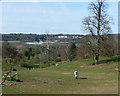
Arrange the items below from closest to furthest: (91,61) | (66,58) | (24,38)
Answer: (91,61), (66,58), (24,38)

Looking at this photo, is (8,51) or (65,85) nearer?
(65,85)

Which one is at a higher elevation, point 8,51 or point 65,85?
point 8,51

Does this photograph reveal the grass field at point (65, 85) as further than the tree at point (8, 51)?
No

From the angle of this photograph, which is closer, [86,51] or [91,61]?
[86,51]

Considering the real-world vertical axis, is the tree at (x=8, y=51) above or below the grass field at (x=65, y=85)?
above

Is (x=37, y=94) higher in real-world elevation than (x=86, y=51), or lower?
lower

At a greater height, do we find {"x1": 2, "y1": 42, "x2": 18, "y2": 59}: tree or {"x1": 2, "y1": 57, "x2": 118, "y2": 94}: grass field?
{"x1": 2, "y1": 42, "x2": 18, "y2": 59}: tree

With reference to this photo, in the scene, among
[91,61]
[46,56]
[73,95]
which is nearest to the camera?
[73,95]

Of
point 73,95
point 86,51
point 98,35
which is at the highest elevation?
point 98,35

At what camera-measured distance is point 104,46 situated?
4138 cm

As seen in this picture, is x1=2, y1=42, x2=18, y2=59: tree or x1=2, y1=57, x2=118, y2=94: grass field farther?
x1=2, y1=42, x2=18, y2=59: tree

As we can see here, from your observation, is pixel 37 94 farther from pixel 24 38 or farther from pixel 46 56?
pixel 24 38

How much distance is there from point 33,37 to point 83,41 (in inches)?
3670

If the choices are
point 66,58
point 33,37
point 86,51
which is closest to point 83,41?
point 86,51
